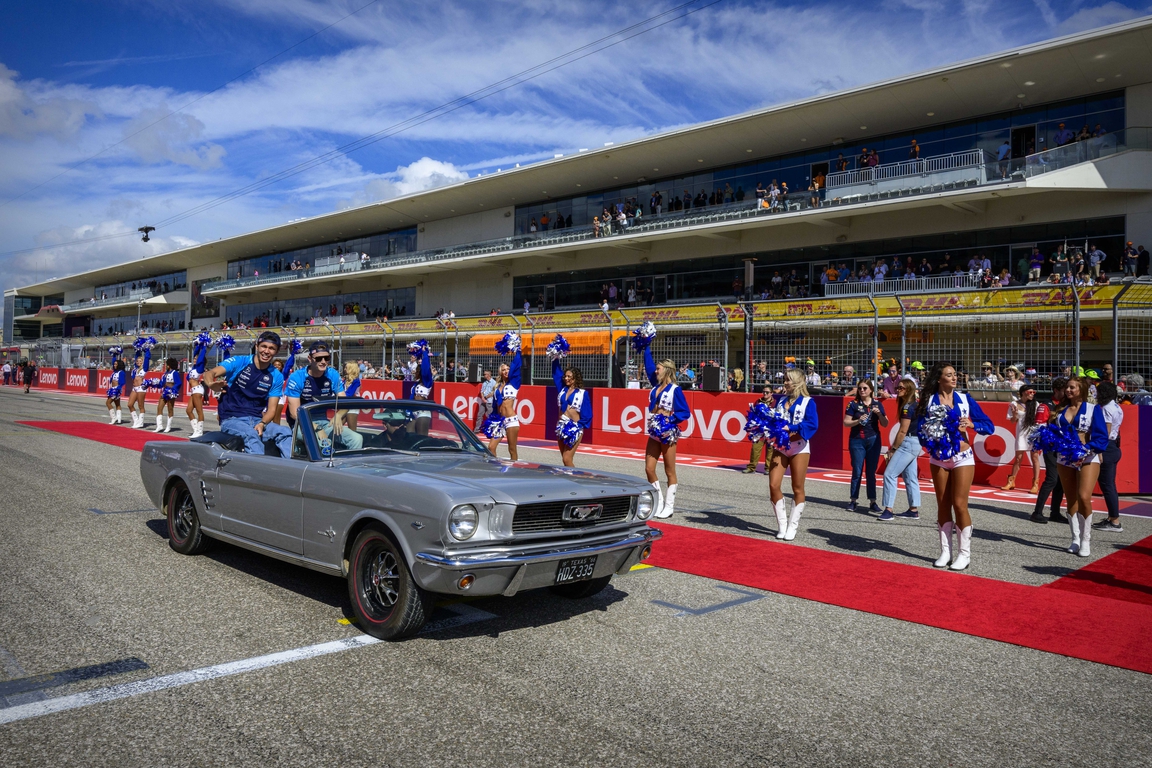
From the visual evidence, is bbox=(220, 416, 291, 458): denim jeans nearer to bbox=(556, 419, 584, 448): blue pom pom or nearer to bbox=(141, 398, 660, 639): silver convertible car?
bbox=(141, 398, 660, 639): silver convertible car

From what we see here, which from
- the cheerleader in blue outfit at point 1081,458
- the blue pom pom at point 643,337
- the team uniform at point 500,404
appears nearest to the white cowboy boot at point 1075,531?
the cheerleader in blue outfit at point 1081,458

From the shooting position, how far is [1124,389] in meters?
13.2

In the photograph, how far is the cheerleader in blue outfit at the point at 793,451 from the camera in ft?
26.1

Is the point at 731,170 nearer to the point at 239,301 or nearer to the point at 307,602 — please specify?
the point at 307,602

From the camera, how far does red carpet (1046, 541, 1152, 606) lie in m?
6.27

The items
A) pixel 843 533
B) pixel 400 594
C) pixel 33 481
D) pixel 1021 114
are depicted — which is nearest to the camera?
pixel 400 594

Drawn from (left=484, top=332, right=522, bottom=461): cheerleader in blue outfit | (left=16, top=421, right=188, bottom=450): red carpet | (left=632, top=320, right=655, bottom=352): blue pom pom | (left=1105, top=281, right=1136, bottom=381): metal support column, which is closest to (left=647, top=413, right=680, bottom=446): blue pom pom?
(left=632, top=320, right=655, bottom=352): blue pom pom

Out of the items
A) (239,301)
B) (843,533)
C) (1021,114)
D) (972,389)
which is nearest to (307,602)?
(843,533)

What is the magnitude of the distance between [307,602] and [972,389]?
1264 cm

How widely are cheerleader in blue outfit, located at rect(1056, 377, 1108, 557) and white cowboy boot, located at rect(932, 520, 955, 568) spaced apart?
5.34 ft

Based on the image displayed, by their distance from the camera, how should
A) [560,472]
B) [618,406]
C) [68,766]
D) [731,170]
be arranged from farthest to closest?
1. [731,170]
2. [618,406]
3. [560,472]
4. [68,766]

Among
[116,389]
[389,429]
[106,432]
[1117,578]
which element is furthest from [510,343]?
[116,389]

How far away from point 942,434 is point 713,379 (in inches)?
383

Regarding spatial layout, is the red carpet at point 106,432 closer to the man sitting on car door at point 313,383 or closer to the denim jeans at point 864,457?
the man sitting on car door at point 313,383
